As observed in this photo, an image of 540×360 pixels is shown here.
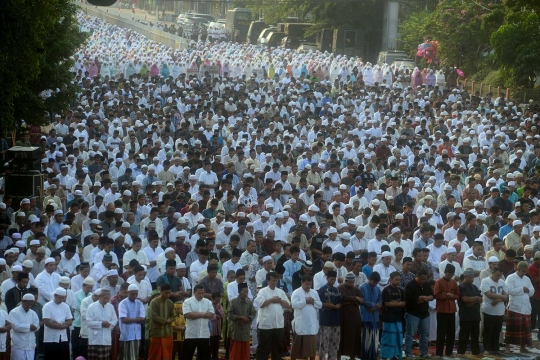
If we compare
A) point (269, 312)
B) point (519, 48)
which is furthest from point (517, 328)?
point (519, 48)

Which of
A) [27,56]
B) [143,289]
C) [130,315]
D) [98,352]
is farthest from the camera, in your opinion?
[27,56]

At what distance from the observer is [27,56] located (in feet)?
54.0

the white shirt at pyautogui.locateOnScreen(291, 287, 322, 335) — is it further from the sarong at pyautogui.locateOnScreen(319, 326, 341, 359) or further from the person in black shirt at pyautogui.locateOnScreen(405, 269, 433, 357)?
the person in black shirt at pyautogui.locateOnScreen(405, 269, 433, 357)

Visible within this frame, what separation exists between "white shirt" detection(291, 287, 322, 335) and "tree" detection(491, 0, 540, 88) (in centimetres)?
2139

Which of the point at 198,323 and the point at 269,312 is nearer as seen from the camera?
the point at 198,323

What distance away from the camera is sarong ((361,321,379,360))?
43.8 feet

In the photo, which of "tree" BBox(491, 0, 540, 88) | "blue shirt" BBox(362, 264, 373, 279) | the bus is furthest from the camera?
the bus

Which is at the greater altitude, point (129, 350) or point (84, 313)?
point (84, 313)

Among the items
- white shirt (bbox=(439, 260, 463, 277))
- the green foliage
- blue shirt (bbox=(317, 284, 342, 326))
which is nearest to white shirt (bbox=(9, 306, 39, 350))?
Result: blue shirt (bbox=(317, 284, 342, 326))

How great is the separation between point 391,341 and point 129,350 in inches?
119

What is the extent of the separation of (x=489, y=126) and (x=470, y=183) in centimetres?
644

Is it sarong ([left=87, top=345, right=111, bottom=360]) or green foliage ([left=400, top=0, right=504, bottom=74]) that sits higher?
A: green foliage ([left=400, top=0, right=504, bottom=74])

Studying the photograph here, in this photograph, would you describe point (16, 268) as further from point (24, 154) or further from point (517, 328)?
point (517, 328)

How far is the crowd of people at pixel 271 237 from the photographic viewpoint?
41.9 feet
